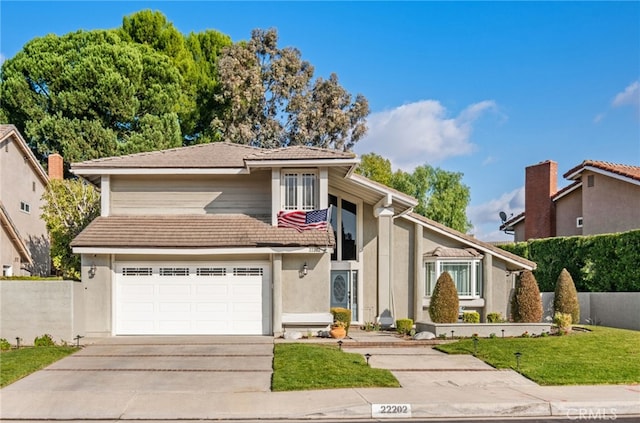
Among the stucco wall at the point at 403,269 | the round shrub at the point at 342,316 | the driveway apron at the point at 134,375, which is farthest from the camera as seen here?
the stucco wall at the point at 403,269

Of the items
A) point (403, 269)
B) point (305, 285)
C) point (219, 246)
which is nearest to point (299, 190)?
point (305, 285)

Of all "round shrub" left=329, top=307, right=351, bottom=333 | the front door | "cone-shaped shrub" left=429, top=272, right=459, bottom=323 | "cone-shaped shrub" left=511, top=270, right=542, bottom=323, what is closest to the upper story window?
"cone-shaped shrub" left=429, top=272, right=459, bottom=323

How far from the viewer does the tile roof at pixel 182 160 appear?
739 inches

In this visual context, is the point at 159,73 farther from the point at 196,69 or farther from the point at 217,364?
the point at 217,364

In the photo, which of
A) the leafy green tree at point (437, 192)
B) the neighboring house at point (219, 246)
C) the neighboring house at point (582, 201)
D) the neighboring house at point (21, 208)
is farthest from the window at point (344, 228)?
the leafy green tree at point (437, 192)

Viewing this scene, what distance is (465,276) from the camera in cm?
2148

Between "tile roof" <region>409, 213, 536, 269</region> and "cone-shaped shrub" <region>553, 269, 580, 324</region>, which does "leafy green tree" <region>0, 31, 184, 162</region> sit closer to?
"tile roof" <region>409, 213, 536, 269</region>

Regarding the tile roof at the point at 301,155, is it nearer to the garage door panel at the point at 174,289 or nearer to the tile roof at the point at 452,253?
the garage door panel at the point at 174,289

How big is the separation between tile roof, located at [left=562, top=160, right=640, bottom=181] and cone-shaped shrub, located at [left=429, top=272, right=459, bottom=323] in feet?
35.3

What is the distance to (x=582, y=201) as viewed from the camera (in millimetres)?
27969

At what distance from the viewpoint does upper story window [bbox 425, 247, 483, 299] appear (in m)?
21.3

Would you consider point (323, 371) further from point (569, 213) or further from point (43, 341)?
point (569, 213)

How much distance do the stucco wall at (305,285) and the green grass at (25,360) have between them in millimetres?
6013

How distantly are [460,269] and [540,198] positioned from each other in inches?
463
